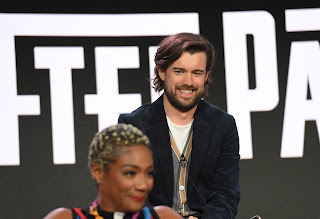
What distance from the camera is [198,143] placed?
2.67 meters

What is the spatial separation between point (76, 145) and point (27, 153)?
0.37 metres

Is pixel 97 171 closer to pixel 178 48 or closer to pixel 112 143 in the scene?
pixel 112 143

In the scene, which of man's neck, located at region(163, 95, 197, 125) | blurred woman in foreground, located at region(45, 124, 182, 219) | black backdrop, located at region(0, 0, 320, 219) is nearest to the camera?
blurred woman in foreground, located at region(45, 124, 182, 219)

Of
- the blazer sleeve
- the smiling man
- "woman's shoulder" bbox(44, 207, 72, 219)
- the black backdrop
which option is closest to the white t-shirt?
the smiling man

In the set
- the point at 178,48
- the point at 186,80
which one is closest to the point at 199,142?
the point at 186,80

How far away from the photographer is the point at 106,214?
179cm

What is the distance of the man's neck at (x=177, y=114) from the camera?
2719 millimetres

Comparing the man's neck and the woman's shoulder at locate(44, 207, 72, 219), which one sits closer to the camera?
the woman's shoulder at locate(44, 207, 72, 219)

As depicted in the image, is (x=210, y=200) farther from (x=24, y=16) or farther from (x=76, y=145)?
(x=24, y=16)

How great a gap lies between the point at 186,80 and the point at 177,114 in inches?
7.5

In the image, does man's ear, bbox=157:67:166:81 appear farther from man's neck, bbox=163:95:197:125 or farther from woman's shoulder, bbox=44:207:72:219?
woman's shoulder, bbox=44:207:72:219

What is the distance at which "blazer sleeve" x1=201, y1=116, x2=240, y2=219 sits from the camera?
8.38 ft

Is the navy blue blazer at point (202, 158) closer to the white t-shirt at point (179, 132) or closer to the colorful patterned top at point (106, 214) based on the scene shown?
the white t-shirt at point (179, 132)

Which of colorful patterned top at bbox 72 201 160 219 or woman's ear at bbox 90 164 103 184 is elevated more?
woman's ear at bbox 90 164 103 184
